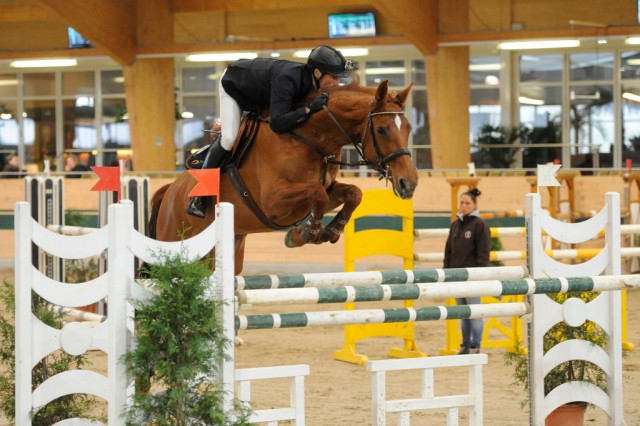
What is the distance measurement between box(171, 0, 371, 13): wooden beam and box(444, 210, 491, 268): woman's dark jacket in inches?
283

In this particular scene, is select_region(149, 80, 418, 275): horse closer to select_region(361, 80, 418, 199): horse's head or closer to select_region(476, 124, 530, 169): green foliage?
select_region(361, 80, 418, 199): horse's head

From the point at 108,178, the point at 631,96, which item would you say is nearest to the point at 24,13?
the point at 631,96

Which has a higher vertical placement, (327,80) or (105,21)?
(105,21)

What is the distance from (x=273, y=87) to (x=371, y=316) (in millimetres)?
1350

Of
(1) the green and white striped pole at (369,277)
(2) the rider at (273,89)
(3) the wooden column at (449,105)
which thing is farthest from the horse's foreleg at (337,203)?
(3) the wooden column at (449,105)

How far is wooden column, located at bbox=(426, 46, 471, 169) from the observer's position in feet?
45.0

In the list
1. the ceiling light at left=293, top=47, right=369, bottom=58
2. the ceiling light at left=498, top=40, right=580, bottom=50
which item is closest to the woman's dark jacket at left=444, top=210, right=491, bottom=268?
the ceiling light at left=498, top=40, right=580, bottom=50

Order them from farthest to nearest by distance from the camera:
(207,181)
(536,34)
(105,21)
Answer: (105,21) → (536,34) → (207,181)

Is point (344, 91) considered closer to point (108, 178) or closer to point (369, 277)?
point (369, 277)

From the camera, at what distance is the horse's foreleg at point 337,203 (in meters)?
4.61

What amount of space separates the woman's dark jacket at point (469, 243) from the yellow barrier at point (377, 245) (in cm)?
32

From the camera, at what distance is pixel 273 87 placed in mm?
4621

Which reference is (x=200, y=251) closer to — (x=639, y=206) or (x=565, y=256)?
(x=565, y=256)

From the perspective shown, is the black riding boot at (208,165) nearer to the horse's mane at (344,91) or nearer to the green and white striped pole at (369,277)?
the horse's mane at (344,91)
